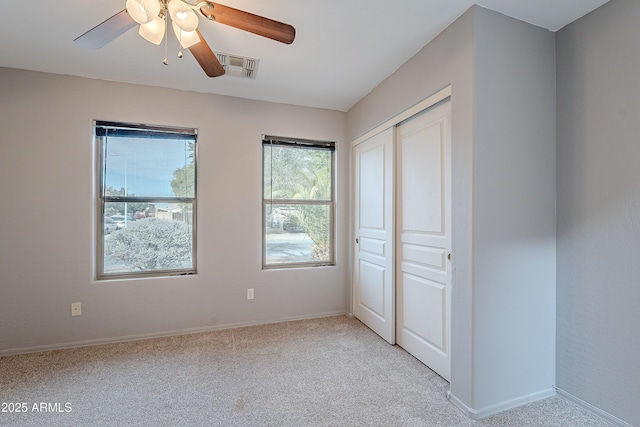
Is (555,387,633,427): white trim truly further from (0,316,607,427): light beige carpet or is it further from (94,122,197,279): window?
(94,122,197,279): window

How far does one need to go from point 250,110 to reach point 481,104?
2.30 meters

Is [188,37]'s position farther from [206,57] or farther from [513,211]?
[513,211]

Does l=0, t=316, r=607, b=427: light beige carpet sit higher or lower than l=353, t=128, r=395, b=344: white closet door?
lower

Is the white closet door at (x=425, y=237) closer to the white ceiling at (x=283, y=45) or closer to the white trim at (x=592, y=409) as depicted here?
the white ceiling at (x=283, y=45)

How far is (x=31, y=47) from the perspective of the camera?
2.22 meters

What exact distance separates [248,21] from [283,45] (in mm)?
706

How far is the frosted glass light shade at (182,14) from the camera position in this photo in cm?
151

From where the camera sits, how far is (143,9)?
140 cm

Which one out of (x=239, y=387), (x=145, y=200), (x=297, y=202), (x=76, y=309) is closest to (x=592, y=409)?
(x=239, y=387)

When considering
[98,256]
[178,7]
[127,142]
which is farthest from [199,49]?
[98,256]

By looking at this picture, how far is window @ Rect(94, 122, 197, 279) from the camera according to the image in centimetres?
284

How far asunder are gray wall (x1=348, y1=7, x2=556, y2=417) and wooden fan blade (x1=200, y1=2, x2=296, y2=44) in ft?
3.71

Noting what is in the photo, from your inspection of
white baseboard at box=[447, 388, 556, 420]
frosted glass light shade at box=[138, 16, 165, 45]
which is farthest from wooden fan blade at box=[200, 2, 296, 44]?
white baseboard at box=[447, 388, 556, 420]

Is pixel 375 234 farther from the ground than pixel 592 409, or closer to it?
farther from the ground
